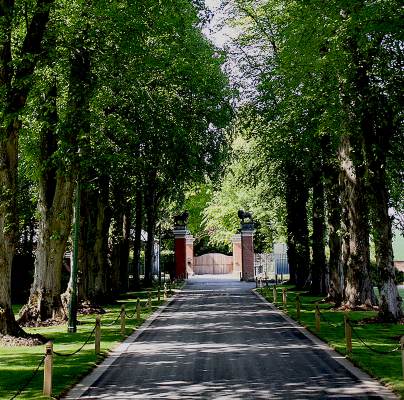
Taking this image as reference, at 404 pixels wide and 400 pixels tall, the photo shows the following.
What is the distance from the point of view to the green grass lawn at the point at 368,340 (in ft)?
37.2

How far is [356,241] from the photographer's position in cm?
2362

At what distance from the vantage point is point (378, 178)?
1942cm

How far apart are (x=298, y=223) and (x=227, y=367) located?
1013 inches

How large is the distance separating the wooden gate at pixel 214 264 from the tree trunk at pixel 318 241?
109ft

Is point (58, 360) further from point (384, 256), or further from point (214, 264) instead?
point (214, 264)

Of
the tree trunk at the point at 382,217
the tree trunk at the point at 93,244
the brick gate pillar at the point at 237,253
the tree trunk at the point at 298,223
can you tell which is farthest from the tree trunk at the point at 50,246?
the brick gate pillar at the point at 237,253

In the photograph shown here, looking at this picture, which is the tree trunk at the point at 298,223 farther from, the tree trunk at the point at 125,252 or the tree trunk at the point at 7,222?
the tree trunk at the point at 7,222

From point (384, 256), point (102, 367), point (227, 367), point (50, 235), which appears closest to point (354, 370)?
point (227, 367)

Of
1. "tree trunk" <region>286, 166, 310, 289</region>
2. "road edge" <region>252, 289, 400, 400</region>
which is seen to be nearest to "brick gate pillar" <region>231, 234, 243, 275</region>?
"tree trunk" <region>286, 166, 310, 289</region>

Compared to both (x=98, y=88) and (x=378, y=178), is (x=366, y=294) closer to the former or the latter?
(x=378, y=178)

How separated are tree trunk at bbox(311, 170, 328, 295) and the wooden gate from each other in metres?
33.3

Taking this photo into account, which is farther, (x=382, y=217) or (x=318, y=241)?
(x=318, y=241)

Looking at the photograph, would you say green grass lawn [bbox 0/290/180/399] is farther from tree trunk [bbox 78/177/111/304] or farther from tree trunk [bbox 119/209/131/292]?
tree trunk [bbox 119/209/131/292]

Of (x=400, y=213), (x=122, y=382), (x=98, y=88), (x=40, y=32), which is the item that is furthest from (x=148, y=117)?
(x=122, y=382)
